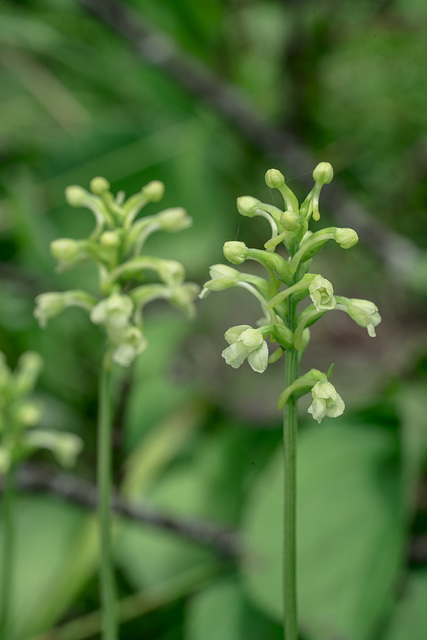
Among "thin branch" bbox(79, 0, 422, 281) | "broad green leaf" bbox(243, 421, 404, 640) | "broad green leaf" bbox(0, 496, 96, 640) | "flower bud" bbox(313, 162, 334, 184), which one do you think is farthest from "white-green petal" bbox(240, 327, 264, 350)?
"thin branch" bbox(79, 0, 422, 281)

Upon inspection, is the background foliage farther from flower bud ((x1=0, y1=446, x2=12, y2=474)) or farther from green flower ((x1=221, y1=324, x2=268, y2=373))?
flower bud ((x1=0, y1=446, x2=12, y2=474))

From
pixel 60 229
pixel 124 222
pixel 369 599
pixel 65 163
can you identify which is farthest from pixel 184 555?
pixel 65 163

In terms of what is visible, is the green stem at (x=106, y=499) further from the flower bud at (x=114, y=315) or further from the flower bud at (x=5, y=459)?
the flower bud at (x=5, y=459)

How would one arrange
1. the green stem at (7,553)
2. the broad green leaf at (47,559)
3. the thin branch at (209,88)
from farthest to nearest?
the thin branch at (209,88), the broad green leaf at (47,559), the green stem at (7,553)

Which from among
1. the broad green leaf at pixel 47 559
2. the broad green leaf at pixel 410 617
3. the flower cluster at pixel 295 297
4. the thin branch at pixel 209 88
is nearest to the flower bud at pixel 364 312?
the flower cluster at pixel 295 297

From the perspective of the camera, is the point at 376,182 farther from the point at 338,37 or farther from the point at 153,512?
the point at 153,512

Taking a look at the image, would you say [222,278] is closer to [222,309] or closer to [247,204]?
[247,204]

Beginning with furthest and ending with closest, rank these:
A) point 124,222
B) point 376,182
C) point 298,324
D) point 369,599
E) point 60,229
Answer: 1. point 376,182
2. point 60,229
3. point 369,599
4. point 124,222
5. point 298,324
